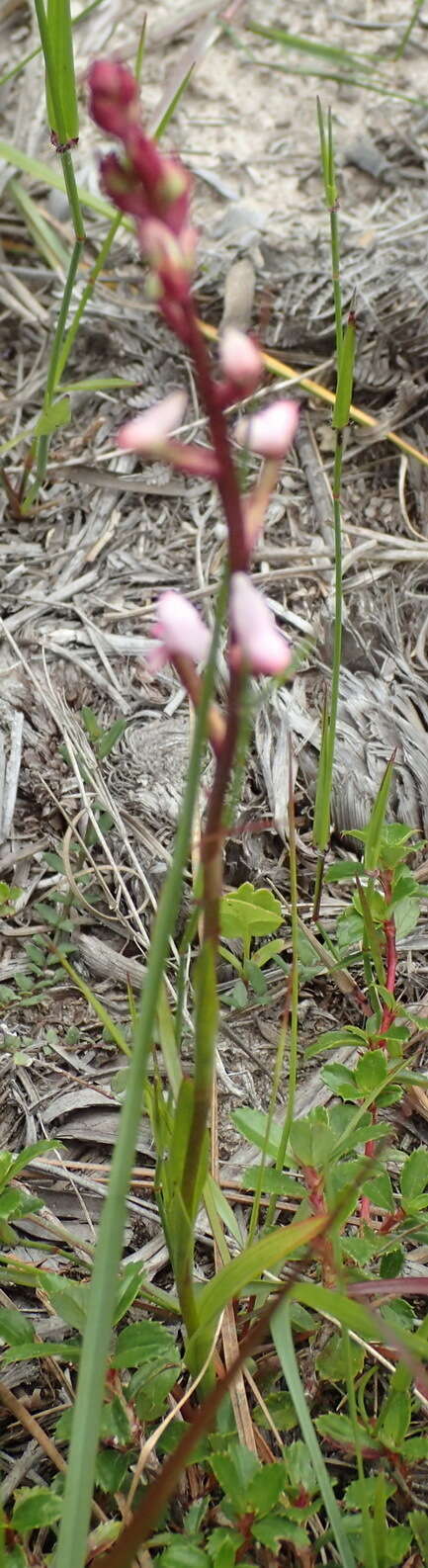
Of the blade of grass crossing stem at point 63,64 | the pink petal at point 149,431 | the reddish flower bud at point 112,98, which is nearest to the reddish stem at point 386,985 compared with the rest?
the pink petal at point 149,431

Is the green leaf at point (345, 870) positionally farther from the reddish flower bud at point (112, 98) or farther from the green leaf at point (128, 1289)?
the reddish flower bud at point (112, 98)

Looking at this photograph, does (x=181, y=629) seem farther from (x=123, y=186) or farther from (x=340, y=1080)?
(x=340, y=1080)

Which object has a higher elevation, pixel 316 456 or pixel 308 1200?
pixel 316 456

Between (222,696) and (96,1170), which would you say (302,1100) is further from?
(222,696)

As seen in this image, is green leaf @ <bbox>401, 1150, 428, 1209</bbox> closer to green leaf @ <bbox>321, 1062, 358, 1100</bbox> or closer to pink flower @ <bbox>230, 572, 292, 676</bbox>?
green leaf @ <bbox>321, 1062, 358, 1100</bbox>

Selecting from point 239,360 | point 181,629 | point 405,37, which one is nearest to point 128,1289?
point 181,629

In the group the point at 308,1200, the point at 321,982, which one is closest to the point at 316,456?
the point at 321,982

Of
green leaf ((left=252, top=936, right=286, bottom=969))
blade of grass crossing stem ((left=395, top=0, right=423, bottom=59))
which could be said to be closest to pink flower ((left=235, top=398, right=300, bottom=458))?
green leaf ((left=252, top=936, right=286, bottom=969))
